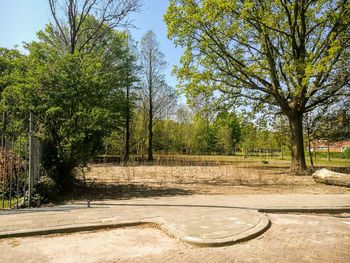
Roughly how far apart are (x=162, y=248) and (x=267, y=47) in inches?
637

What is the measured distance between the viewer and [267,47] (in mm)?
18625

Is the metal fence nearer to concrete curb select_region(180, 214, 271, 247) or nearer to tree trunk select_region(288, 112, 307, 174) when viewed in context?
concrete curb select_region(180, 214, 271, 247)

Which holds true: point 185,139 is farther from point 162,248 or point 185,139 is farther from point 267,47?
point 162,248

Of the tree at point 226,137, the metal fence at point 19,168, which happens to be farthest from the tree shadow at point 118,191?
the tree at point 226,137

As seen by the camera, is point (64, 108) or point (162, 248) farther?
point (64, 108)

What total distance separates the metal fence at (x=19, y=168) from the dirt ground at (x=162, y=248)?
3.23 m

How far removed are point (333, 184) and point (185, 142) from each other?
3764 cm

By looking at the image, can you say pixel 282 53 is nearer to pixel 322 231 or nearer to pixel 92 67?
pixel 92 67

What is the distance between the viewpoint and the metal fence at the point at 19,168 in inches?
335

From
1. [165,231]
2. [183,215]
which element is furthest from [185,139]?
[165,231]

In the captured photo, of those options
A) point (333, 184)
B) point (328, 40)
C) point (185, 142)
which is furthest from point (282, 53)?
point (185, 142)

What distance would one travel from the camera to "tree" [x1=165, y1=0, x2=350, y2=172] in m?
17.1

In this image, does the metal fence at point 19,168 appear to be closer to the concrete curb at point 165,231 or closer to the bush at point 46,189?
the bush at point 46,189

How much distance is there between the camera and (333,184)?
1344 cm
